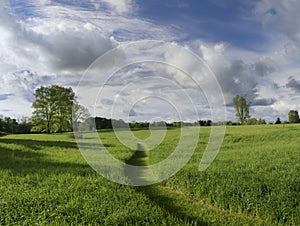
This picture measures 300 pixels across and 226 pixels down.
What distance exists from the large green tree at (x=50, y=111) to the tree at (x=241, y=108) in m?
66.0

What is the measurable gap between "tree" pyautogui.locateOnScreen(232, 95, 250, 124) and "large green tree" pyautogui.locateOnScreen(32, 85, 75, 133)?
66.0 meters

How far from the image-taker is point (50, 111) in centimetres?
6525

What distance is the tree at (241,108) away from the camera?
10788 cm

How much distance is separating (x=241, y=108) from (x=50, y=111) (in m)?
71.2

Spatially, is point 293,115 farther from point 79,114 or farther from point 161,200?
point 161,200

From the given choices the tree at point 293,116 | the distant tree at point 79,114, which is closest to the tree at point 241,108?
the tree at point 293,116

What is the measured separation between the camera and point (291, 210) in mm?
9078

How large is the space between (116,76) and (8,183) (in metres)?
7.00

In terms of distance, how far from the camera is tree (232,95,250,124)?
108 meters

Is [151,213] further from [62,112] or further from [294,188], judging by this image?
[62,112]

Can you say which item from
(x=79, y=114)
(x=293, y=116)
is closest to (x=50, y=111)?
(x=79, y=114)

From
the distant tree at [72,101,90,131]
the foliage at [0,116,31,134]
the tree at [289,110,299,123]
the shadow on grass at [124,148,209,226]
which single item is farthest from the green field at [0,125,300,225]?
the tree at [289,110,299,123]

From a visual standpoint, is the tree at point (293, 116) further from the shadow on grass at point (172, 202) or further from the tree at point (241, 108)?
the shadow on grass at point (172, 202)

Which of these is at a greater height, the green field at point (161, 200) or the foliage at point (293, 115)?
the foliage at point (293, 115)
